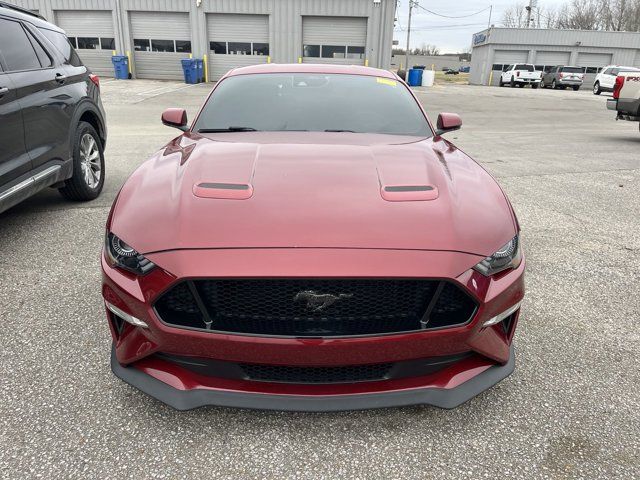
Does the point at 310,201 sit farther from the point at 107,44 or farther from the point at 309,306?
the point at 107,44

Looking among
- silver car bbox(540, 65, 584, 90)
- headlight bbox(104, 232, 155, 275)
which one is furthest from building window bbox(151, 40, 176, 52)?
headlight bbox(104, 232, 155, 275)

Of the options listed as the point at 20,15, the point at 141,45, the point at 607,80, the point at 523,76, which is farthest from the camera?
the point at 523,76

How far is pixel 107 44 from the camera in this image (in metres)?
27.5

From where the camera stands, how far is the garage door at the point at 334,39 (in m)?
26.5

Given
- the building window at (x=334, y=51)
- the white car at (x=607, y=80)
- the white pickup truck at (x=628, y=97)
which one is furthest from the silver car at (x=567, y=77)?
the white pickup truck at (x=628, y=97)

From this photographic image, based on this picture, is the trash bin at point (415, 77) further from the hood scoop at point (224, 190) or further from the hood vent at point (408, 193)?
the hood scoop at point (224, 190)

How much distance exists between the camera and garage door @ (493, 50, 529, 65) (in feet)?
142

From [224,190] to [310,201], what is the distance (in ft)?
1.28

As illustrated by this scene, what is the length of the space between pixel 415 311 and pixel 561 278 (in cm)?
226

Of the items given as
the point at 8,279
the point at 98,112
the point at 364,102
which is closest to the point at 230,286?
the point at 364,102

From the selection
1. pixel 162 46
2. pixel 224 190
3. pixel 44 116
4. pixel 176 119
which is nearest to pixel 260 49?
pixel 162 46

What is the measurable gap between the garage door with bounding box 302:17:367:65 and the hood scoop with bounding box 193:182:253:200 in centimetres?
2584

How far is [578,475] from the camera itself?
1.87 m

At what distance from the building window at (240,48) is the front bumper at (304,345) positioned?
27409 millimetres
